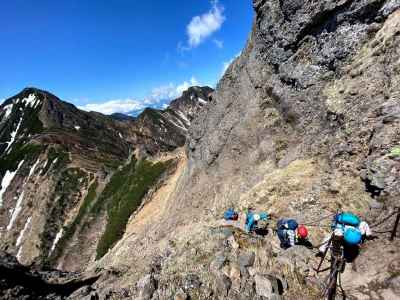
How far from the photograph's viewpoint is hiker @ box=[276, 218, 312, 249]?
1594 centimetres

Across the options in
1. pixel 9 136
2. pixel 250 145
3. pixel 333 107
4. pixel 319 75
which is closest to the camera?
pixel 333 107

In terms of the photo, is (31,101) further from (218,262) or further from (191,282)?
(191,282)

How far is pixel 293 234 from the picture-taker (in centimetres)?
1631

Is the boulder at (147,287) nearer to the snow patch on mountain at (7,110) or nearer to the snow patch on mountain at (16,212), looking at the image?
the snow patch on mountain at (16,212)

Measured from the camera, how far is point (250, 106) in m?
34.2

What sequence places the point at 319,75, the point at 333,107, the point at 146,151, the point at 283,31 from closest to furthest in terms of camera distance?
the point at 333,107, the point at 319,75, the point at 283,31, the point at 146,151

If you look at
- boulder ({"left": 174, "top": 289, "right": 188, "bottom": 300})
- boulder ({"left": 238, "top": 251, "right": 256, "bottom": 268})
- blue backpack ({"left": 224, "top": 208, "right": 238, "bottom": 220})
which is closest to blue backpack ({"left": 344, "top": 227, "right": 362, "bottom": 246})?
boulder ({"left": 238, "top": 251, "right": 256, "bottom": 268})

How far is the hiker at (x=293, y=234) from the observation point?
15.9m

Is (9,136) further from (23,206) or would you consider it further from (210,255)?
(210,255)

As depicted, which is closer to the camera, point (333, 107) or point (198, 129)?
point (333, 107)

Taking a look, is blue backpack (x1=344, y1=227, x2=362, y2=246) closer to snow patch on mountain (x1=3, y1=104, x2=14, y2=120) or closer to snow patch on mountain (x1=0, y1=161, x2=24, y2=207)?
snow patch on mountain (x1=0, y1=161, x2=24, y2=207)

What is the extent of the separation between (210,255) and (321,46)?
19.1 metres

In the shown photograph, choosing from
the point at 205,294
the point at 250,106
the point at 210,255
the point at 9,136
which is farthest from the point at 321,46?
the point at 9,136

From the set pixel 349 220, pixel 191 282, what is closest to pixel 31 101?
pixel 191 282
